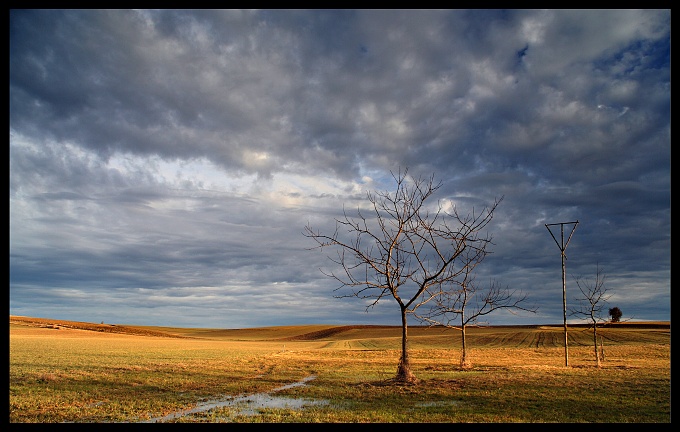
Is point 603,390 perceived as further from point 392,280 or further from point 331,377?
point 331,377

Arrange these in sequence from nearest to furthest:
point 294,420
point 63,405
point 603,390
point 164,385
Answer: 1. point 294,420
2. point 63,405
3. point 603,390
4. point 164,385

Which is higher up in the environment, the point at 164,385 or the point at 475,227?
the point at 475,227

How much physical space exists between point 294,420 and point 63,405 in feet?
27.1

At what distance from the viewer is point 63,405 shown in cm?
1602

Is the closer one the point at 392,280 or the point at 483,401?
the point at 483,401
